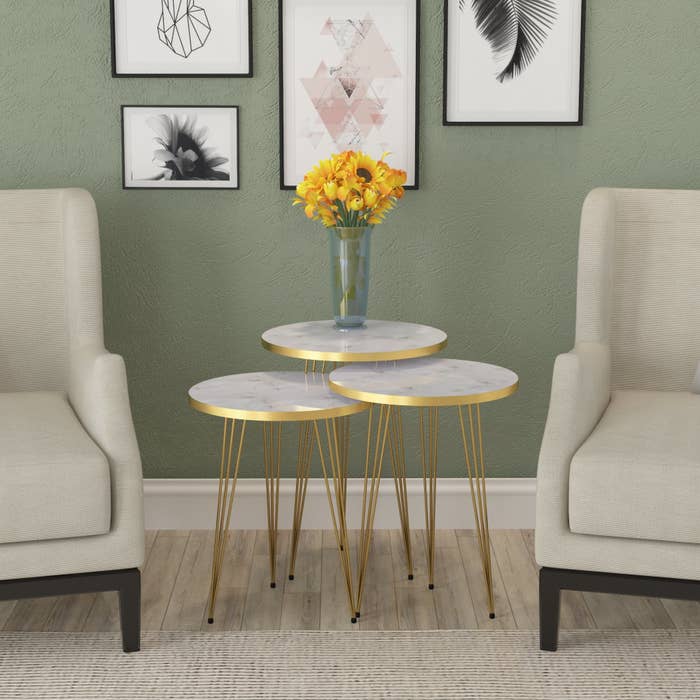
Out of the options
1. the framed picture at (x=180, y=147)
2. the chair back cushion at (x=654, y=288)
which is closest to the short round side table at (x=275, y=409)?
the framed picture at (x=180, y=147)

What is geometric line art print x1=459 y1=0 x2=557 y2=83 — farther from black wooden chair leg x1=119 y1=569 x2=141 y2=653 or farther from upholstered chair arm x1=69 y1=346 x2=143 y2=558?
black wooden chair leg x1=119 y1=569 x2=141 y2=653

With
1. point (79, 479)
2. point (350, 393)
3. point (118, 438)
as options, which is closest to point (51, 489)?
point (79, 479)

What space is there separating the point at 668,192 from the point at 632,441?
0.89 meters

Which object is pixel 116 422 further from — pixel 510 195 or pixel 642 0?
pixel 642 0

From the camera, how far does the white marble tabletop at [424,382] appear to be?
2.17 m

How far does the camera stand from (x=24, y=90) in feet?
9.35

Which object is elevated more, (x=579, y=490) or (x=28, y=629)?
(x=579, y=490)

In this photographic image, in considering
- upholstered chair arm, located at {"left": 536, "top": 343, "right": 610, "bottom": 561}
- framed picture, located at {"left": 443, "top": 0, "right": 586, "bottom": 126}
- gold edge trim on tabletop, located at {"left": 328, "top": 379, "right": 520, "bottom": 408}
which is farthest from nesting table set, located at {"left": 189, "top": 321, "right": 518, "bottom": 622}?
framed picture, located at {"left": 443, "top": 0, "right": 586, "bottom": 126}

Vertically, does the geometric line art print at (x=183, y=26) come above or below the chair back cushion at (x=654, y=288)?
above

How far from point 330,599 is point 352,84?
144 cm

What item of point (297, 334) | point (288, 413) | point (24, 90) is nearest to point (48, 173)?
point (24, 90)

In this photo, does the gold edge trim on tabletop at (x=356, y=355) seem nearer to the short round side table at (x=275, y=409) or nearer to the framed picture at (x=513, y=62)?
the short round side table at (x=275, y=409)

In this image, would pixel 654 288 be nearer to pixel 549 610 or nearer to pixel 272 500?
pixel 549 610

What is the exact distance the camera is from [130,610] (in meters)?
2.19
